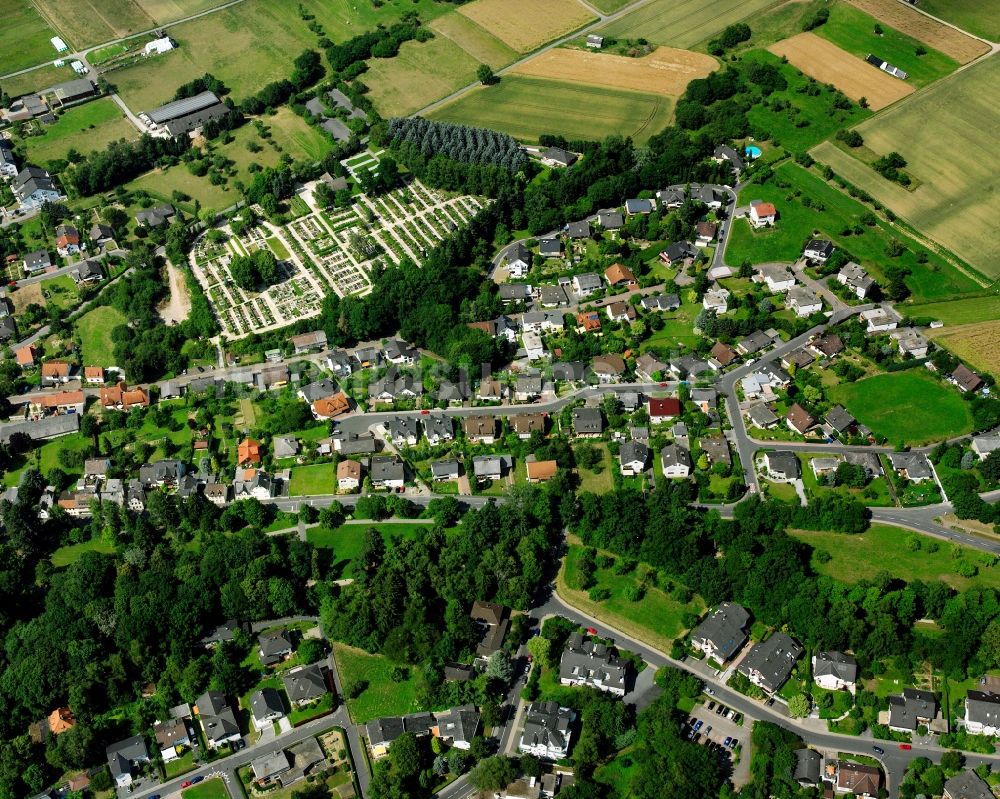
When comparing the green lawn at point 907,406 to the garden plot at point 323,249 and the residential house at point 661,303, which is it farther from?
the garden plot at point 323,249

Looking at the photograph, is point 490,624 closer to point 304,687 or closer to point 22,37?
point 304,687

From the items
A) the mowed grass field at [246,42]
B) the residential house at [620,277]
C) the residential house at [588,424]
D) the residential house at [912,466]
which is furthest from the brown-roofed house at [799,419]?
the mowed grass field at [246,42]

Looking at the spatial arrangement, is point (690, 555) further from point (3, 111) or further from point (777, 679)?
point (3, 111)

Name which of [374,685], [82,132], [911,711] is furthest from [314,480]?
[82,132]

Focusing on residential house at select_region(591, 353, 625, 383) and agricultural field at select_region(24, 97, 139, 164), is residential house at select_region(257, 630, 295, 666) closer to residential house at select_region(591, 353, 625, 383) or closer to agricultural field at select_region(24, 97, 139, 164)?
residential house at select_region(591, 353, 625, 383)

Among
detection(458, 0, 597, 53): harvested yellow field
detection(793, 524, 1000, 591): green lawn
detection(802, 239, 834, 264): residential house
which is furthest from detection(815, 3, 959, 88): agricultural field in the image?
detection(793, 524, 1000, 591): green lawn

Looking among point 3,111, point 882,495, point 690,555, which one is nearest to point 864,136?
point 882,495

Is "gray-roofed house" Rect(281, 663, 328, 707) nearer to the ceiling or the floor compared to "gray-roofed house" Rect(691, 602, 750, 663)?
nearer to the floor
